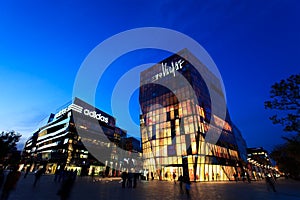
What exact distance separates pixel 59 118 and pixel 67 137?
13453mm

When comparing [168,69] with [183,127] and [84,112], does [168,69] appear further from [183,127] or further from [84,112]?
[84,112]

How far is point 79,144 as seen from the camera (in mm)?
70188

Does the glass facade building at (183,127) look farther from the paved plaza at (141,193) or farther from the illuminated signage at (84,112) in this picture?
the illuminated signage at (84,112)

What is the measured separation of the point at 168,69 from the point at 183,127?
1730cm

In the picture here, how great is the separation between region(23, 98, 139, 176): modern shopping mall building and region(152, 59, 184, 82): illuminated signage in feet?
94.7

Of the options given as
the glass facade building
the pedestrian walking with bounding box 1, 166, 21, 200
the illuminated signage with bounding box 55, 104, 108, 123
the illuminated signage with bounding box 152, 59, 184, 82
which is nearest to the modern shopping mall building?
the illuminated signage with bounding box 55, 104, 108, 123

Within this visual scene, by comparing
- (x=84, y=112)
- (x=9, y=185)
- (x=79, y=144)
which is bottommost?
(x=9, y=185)

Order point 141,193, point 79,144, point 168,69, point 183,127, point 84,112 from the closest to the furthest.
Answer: point 141,193, point 183,127, point 168,69, point 79,144, point 84,112

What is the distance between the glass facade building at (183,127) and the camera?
1380 inches

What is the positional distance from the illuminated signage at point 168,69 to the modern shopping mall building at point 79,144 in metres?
28.9

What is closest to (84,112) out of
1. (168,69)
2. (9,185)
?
(168,69)

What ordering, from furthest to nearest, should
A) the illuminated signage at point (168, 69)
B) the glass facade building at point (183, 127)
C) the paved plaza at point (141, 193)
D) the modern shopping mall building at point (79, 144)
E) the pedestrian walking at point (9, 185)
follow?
the modern shopping mall building at point (79, 144)
the illuminated signage at point (168, 69)
the glass facade building at point (183, 127)
the paved plaza at point (141, 193)
the pedestrian walking at point (9, 185)

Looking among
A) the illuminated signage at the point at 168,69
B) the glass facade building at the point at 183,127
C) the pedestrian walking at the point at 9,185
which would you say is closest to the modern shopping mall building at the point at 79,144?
the glass facade building at the point at 183,127

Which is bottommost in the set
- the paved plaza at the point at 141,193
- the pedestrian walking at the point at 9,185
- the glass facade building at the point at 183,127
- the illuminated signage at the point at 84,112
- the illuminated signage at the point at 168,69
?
the paved plaza at the point at 141,193
